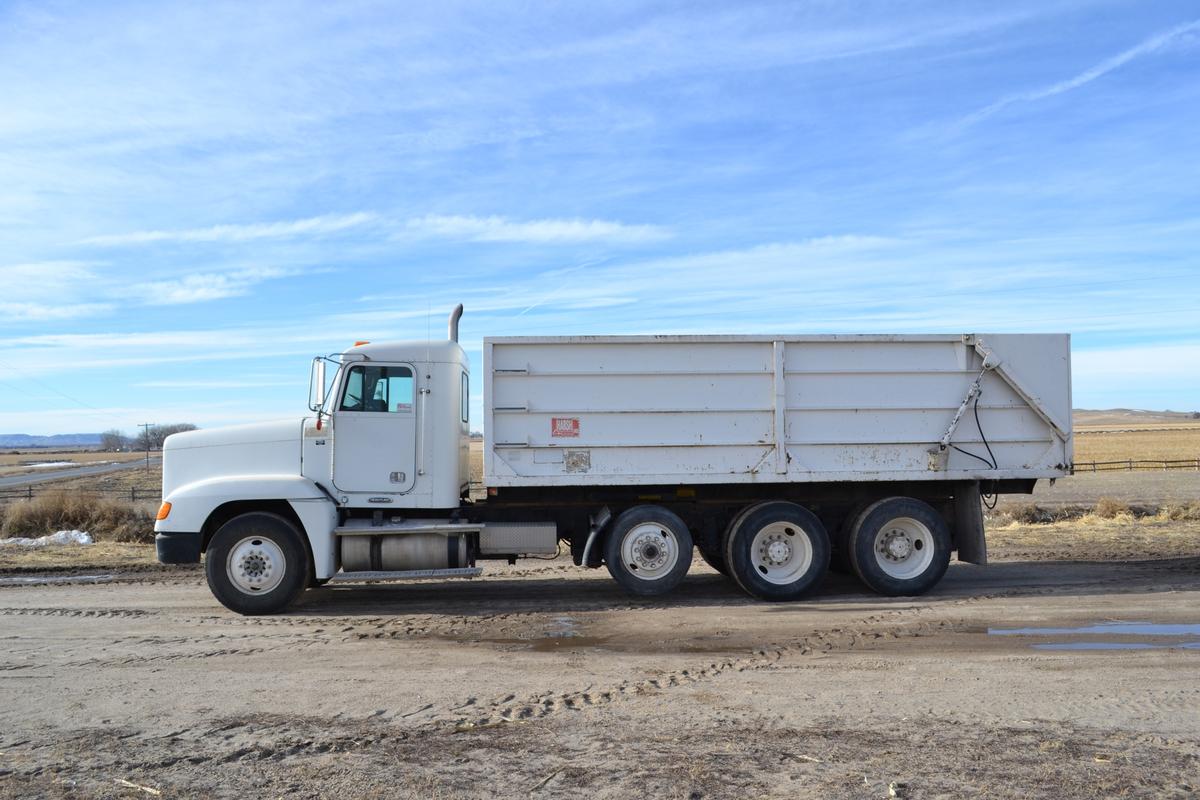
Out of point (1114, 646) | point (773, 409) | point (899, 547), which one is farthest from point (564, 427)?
point (1114, 646)

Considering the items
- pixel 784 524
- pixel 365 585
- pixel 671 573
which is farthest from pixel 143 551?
pixel 784 524

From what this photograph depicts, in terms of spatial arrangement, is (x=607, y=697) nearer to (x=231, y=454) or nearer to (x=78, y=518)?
(x=231, y=454)

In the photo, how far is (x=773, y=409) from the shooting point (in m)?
11.0

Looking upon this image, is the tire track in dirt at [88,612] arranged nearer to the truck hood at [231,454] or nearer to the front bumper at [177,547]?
the front bumper at [177,547]

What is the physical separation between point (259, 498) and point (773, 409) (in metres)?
5.66

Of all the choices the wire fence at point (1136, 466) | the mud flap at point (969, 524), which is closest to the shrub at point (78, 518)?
the mud flap at point (969, 524)

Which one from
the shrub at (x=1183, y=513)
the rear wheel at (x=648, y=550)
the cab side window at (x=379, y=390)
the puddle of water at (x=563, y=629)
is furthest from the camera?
the shrub at (x=1183, y=513)

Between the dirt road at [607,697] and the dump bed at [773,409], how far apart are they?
1504 mm


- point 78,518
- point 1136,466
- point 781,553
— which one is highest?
point 1136,466

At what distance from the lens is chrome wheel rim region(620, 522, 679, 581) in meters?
10.9

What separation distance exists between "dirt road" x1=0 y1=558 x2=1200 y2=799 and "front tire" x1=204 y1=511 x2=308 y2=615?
11.9 inches

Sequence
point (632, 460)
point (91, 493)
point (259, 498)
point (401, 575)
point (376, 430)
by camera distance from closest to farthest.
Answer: point (259, 498)
point (401, 575)
point (376, 430)
point (632, 460)
point (91, 493)

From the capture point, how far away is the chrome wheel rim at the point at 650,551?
10852 mm

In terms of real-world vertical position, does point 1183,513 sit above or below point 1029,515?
above
